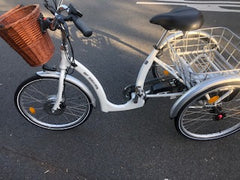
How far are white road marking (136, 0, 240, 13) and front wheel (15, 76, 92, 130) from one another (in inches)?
134

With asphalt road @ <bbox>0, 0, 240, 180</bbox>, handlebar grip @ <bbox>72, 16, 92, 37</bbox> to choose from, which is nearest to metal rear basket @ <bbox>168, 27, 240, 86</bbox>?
asphalt road @ <bbox>0, 0, 240, 180</bbox>

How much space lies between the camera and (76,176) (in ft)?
6.33

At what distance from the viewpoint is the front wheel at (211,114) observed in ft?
5.97

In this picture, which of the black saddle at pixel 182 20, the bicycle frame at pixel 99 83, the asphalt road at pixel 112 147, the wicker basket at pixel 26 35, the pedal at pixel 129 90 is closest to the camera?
the wicker basket at pixel 26 35

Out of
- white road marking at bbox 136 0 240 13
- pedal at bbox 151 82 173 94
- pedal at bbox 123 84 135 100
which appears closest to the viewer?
pedal at bbox 151 82 173 94

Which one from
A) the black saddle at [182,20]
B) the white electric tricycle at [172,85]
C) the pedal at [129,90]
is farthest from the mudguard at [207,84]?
the pedal at [129,90]

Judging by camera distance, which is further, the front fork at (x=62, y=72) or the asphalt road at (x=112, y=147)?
the asphalt road at (x=112, y=147)

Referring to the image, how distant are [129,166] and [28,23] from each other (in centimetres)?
144

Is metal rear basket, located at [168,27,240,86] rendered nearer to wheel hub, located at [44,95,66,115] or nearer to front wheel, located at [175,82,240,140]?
front wheel, located at [175,82,240,140]

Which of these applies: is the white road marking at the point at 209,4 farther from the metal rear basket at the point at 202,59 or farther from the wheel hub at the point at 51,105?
the wheel hub at the point at 51,105

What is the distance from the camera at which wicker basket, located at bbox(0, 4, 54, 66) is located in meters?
1.30

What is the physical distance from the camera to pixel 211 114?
2271mm

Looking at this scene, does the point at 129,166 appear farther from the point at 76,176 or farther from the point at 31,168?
the point at 31,168

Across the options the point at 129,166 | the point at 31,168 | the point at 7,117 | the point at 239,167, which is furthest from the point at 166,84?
the point at 7,117
